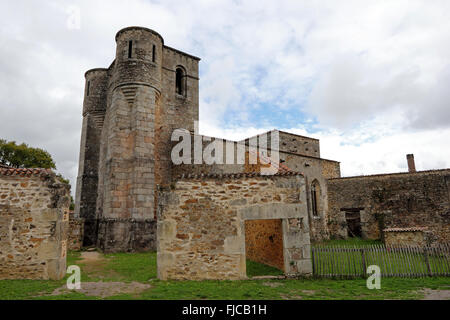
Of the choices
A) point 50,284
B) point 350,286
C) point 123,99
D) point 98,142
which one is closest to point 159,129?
point 123,99

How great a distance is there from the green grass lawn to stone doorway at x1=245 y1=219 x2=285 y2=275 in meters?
1.88

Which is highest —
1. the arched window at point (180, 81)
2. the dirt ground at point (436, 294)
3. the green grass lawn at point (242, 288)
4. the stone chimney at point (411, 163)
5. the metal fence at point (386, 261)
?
the arched window at point (180, 81)

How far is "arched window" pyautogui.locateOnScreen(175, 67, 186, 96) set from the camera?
70.0 feet

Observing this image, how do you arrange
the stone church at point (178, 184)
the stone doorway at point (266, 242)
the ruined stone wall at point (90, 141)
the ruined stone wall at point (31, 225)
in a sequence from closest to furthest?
1. the ruined stone wall at point (31, 225)
2. the stone church at point (178, 184)
3. the stone doorway at point (266, 242)
4. the ruined stone wall at point (90, 141)

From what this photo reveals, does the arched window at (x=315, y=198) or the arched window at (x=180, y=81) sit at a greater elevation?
the arched window at (x=180, y=81)

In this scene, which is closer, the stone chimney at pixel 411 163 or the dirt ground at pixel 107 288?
the dirt ground at pixel 107 288

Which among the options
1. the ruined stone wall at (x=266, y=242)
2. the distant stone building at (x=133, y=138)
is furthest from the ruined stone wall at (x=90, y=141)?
the ruined stone wall at (x=266, y=242)

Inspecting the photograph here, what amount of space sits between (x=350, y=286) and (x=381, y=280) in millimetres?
1431

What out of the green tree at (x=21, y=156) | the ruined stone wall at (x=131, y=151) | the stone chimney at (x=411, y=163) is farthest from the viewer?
the green tree at (x=21, y=156)

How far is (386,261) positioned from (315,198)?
50.1 feet

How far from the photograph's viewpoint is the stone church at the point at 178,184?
8.61 metres

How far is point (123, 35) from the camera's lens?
17453mm

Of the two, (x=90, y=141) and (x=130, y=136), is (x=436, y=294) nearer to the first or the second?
(x=130, y=136)

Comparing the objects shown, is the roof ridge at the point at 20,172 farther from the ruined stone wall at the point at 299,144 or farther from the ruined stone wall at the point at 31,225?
the ruined stone wall at the point at 299,144
